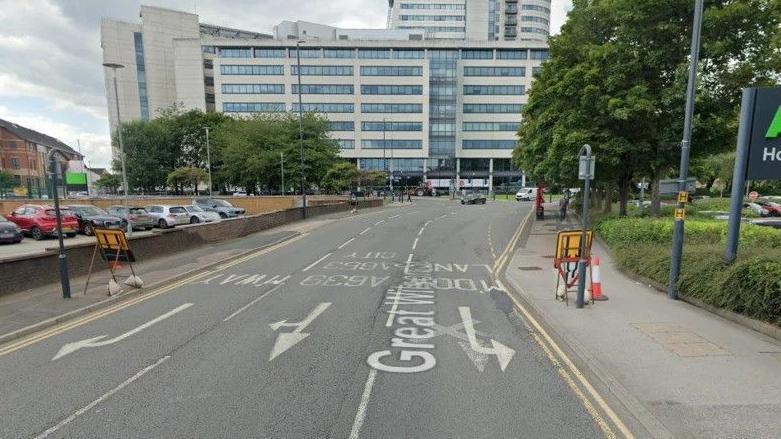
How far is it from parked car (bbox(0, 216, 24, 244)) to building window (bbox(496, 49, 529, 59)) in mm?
82152

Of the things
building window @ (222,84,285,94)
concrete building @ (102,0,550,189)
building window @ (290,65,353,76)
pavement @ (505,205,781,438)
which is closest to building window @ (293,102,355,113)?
concrete building @ (102,0,550,189)

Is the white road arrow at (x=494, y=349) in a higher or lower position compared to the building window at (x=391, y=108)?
lower

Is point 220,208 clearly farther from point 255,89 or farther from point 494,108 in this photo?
point 494,108

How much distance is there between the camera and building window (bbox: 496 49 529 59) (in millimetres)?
82000

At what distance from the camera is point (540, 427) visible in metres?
4.48

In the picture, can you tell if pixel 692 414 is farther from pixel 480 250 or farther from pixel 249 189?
pixel 249 189

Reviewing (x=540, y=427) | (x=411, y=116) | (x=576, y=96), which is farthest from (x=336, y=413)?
(x=411, y=116)

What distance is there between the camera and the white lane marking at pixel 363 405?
441 centimetres

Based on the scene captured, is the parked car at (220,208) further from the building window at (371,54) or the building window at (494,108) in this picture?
the building window at (494,108)

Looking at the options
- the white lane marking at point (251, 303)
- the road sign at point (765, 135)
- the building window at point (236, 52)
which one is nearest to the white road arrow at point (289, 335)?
the white lane marking at point (251, 303)

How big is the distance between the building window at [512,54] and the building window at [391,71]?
56.4 feet

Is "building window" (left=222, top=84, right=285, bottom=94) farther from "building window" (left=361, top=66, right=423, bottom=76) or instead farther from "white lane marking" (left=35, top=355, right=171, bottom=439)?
"white lane marking" (left=35, top=355, right=171, bottom=439)

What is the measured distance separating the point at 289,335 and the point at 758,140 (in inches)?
390

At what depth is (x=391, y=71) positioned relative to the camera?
261 ft
